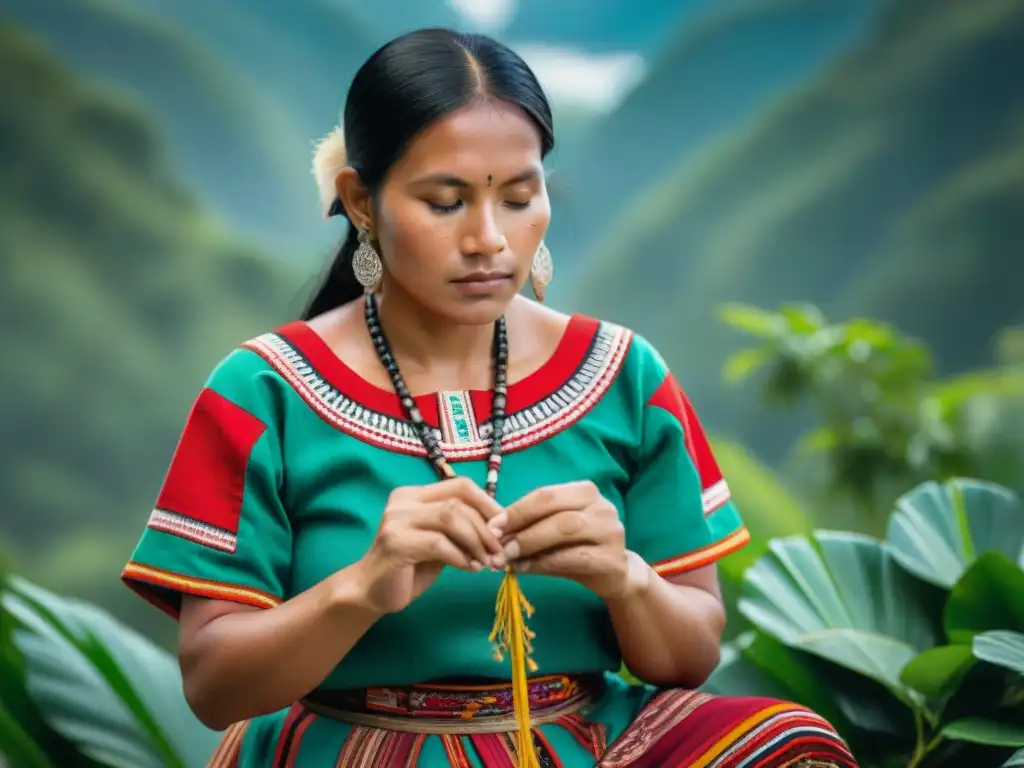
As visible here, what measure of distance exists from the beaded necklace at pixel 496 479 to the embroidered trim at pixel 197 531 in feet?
0.78

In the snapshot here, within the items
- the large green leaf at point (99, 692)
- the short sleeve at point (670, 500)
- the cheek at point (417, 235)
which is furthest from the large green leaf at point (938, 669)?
the large green leaf at point (99, 692)

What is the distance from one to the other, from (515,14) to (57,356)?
5.87 ft

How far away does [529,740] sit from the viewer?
1.35m

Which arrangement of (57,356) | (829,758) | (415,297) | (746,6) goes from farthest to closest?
(746,6), (57,356), (415,297), (829,758)

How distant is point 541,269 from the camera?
5.10 feet

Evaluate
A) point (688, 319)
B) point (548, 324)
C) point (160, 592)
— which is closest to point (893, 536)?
point (548, 324)

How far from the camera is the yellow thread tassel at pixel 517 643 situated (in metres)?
1.31

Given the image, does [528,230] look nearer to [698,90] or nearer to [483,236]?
[483,236]

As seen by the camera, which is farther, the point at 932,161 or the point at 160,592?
the point at 932,161

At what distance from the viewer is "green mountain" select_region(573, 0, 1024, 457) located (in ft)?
13.7

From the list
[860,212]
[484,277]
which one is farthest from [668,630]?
[860,212]

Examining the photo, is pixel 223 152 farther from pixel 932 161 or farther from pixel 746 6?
pixel 932 161

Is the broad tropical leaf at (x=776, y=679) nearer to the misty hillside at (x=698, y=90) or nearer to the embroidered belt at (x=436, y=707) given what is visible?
the embroidered belt at (x=436, y=707)

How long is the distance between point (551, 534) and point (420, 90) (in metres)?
0.51
